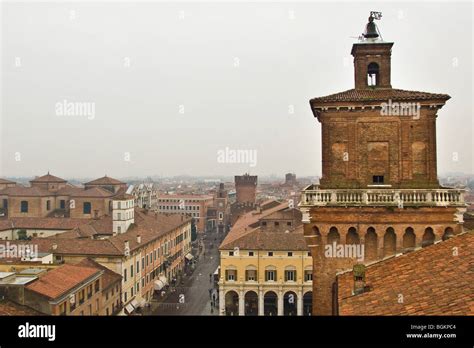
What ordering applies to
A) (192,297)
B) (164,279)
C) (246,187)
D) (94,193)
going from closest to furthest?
(192,297) → (164,279) → (94,193) → (246,187)

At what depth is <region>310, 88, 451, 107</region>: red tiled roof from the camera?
58.8 feet

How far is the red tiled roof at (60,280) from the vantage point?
87.5 ft

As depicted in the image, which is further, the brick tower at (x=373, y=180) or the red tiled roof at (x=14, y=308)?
the red tiled roof at (x=14, y=308)

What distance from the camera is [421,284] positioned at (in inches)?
472

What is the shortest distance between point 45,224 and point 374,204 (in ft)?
198

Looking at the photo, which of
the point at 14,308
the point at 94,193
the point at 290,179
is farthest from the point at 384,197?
the point at 290,179

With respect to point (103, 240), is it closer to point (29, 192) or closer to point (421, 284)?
point (421, 284)

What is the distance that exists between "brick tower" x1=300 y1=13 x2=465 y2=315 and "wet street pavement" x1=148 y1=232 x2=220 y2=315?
28.3 metres

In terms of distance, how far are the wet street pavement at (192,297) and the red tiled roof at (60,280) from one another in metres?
12.4

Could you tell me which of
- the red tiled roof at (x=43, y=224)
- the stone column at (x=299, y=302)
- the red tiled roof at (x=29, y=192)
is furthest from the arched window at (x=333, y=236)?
the red tiled roof at (x=29, y=192)

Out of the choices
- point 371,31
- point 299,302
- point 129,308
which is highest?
point 371,31

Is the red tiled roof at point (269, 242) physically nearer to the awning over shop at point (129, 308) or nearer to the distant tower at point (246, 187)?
the awning over shop at point (129, 308)

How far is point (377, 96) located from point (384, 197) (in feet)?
14.3
